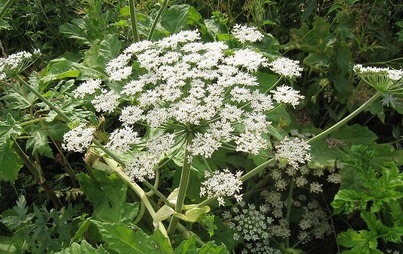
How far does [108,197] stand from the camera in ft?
9.63

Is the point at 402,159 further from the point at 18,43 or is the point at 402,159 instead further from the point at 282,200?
the point at 18,43

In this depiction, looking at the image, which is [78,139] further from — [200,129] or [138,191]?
[138,191]

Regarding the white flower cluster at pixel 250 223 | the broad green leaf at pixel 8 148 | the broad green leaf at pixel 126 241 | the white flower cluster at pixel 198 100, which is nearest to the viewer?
the white flower cluster at pixel 198 100

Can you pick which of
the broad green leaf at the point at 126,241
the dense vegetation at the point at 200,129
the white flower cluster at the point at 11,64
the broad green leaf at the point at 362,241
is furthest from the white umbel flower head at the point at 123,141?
the broad green leaf at the point at 362,241

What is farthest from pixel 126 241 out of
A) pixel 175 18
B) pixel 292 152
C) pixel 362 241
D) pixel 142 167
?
pixel 175 18

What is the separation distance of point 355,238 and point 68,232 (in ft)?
5.10

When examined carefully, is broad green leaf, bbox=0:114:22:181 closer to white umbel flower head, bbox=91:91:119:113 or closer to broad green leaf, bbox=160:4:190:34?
white umbel flower head, bbox=91:91:119:113

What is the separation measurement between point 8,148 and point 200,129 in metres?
1.07

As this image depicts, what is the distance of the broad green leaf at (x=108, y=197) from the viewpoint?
279 cm

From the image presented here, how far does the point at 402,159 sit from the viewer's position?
3.22 meters

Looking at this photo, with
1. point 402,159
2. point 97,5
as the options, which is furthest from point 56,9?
point 402,159

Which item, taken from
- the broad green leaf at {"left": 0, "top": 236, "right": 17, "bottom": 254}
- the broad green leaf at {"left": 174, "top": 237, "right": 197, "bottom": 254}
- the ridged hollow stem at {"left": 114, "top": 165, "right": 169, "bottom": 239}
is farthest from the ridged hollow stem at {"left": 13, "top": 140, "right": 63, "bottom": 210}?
the broad green leaf at {"left": 174, "top": 237, "right": 197, "bottom": 254}

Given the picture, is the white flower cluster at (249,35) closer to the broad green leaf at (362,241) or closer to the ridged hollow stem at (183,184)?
the ridged hollow stem at (183,184)

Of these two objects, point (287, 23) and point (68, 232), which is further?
point (287, 23)
